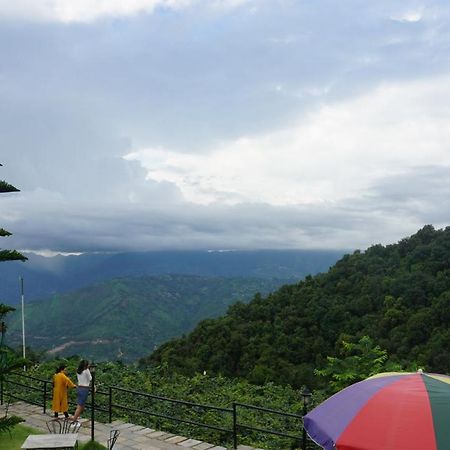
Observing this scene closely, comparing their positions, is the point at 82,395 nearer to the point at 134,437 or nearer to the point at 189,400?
the point at 134,437

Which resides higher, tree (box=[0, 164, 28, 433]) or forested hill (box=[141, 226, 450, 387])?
tree (box=[0, 164, 28, 433])

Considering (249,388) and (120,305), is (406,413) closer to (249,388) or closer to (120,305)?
(249,388)

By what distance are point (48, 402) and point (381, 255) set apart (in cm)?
4087

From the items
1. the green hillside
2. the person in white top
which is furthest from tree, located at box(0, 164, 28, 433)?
the green hillside

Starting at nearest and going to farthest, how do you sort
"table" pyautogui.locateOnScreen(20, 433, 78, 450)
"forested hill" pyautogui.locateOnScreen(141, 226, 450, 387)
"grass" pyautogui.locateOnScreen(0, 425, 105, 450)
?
"table" pyautogui.locateOnScreen(20, 433, 78, 450) < "grass" pyautogui.locateOnScreen(0, 425, 105, 450) < "forested hill" pyautogui.locateOnScreen(141, 226, 450, 387)

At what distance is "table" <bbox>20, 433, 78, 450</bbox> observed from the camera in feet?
23.2

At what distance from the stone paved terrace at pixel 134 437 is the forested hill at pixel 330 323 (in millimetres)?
17380

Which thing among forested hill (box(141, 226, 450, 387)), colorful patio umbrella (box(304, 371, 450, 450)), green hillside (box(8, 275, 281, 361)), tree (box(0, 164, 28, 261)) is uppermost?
tree (box(0, 164, 28, 261))

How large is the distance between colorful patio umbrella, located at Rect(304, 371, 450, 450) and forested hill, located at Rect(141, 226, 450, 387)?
915 inches

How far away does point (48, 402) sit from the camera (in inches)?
482

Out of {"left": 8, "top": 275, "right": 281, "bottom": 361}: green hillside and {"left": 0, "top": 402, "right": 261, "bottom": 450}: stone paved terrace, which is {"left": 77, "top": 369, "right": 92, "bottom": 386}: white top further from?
{"left": 8, "top": 275, "right": 281, "bottom": 361}: green hillside

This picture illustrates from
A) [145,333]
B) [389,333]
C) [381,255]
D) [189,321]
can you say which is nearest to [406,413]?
[389,333]

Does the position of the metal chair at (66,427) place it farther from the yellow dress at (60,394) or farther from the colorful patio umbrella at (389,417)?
the colorful patio umbrella at (389,417)

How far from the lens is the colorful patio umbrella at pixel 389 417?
371 cm
